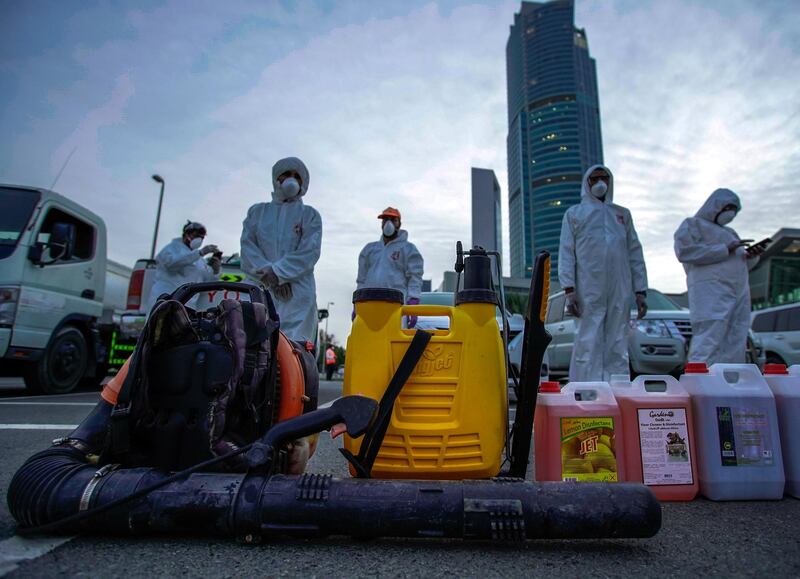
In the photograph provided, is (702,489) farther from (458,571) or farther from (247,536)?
(247,536)

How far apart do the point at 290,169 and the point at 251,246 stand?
804 millimetres

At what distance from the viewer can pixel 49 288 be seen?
5574 mm

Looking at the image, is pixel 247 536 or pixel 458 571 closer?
pixel 458 571

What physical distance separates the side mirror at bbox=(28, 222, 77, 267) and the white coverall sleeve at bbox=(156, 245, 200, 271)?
104 cm

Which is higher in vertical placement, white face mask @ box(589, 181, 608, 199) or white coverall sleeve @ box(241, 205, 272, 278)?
white face mask @ box(589, 181, 608, 199)

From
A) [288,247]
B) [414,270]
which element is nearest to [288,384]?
[288,247]

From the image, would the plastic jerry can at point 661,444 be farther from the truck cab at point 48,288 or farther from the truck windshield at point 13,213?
the truck windshield at point 13,213

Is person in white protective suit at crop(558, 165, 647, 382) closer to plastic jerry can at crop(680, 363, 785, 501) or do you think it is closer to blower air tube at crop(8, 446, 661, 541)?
plastic jerry can at crop(680, 363, 785, 501)

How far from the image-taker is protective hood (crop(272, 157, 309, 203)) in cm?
427


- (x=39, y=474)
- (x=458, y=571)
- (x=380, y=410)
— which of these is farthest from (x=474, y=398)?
(x=39, y=474)

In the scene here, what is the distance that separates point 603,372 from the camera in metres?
3.91

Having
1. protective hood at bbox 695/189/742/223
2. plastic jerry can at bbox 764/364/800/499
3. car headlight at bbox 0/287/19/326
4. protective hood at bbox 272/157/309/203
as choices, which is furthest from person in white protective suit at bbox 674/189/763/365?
car headlight at bbox 0/287/19/326

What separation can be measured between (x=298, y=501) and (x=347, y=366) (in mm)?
586

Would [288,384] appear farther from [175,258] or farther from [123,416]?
[175,258]
